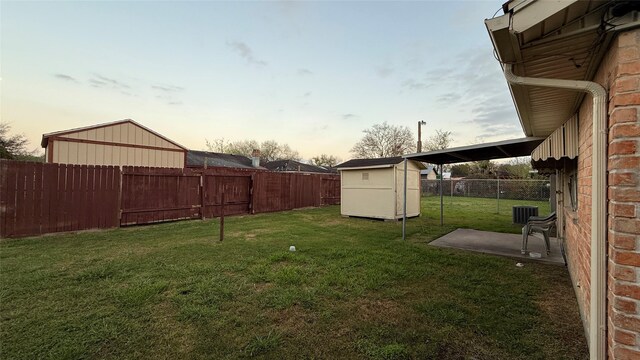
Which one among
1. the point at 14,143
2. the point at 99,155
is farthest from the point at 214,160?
the point at 14,143

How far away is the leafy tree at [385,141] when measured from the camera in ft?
106

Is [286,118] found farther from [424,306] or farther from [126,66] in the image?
[424,306]

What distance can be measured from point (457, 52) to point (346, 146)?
27.7 meters

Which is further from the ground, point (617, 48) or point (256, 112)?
point (256, 112)

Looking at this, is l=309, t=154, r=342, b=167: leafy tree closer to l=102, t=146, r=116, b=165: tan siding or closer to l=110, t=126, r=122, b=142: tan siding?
l=110, t=126, r=122, b=142: tan siding

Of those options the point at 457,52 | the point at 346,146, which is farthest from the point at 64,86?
the point at 346,146

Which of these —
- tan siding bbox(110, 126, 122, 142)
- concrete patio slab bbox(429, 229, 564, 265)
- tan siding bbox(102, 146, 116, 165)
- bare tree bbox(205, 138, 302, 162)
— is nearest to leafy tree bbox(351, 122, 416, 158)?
bare tree bbox(205, 138, 302, 162)

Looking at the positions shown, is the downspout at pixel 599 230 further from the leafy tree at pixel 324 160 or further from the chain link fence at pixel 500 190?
the leafy tree at pixel 324 160

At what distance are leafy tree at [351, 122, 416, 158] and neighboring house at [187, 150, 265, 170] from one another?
581 inches

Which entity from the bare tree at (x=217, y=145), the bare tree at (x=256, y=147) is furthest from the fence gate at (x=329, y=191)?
the bare tree at (x=217, y=145)

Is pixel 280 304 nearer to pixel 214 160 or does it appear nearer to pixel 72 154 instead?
pixel 72 154

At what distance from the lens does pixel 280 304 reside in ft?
10.00

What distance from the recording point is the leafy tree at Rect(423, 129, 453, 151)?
2950 cm

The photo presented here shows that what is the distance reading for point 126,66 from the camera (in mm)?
8492
